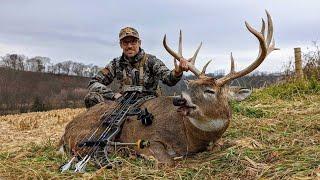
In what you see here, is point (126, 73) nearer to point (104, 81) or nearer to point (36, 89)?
point (104, 81)

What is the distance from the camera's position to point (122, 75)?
743cm

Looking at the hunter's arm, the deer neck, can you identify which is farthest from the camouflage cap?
the deer neck

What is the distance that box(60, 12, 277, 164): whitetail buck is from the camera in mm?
5246

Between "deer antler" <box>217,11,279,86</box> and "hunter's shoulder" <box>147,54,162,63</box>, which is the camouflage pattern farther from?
"deer antler" <box>217,11,279,86</box>

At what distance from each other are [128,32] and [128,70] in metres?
0.57

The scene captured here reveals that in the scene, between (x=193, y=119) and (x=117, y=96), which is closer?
(x=193, y=119)

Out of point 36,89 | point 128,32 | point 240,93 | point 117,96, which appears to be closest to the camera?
point 240,93

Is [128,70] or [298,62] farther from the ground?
[298,62]

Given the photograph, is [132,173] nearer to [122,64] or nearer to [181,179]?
[181,179]

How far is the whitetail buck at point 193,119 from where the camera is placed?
17.2 feet

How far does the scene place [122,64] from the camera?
293 inches

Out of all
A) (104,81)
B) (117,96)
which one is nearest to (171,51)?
(117,96)

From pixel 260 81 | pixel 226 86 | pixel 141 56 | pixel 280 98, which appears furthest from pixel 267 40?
pixel 260 81

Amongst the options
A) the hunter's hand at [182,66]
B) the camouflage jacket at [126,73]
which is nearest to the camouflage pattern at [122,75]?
the camouflage jacket at [126,73]
